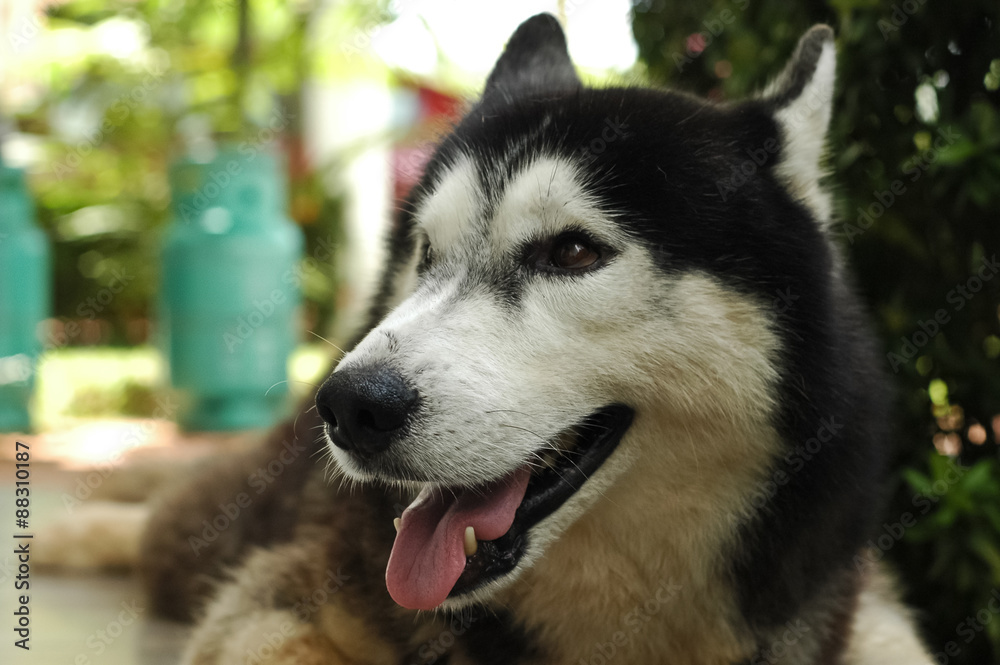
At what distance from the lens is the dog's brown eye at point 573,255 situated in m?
1.83

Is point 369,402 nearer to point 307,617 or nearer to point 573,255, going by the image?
point 573,255

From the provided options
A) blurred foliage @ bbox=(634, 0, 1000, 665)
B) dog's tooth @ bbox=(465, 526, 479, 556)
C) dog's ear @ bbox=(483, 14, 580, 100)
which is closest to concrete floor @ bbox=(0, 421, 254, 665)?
dog's tooth @ bbox=(465, 526, 479, 556)

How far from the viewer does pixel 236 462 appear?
3012 mm

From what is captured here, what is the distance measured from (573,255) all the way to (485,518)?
566 millimetres

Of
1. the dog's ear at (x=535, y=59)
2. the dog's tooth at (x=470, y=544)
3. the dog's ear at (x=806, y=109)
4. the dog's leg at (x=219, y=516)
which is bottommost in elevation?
the dog's leg at (x=219, y=516)

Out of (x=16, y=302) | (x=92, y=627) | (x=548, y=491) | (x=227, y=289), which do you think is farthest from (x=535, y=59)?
(x=16, y=302)

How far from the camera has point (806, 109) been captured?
206 centimetres

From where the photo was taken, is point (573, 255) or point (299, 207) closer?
point (573, 255)

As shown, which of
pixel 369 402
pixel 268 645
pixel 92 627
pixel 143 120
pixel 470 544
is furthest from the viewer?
pixel 143 120

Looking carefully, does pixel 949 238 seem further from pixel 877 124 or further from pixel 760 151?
pixel 760 151

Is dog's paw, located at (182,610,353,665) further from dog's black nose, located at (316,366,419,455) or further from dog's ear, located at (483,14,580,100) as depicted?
dog's ear, located at (483,14,580,100)

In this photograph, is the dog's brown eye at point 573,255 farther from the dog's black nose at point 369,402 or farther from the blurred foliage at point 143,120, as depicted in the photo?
the blurred foliage at point 143,120

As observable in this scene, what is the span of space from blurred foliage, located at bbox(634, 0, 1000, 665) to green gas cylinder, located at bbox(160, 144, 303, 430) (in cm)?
459

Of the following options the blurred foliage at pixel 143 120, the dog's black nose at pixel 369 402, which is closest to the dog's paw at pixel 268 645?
the dog's black nose at pixel 369 402
